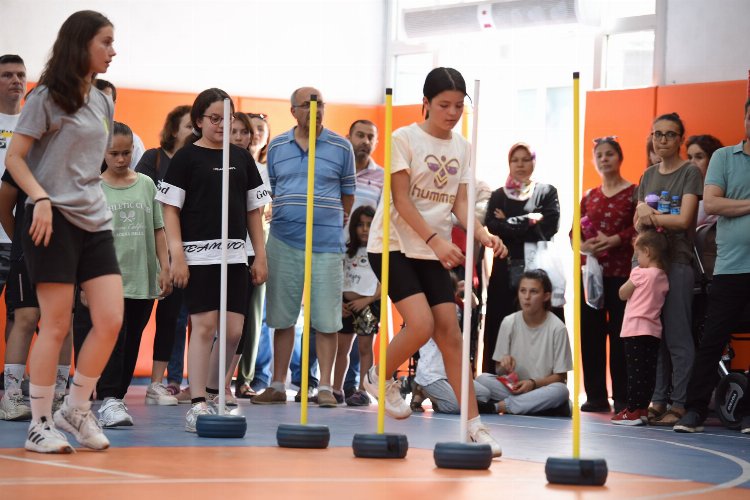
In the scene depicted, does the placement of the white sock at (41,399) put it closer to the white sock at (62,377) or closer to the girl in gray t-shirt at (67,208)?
the girl in gray t-shirt at (67,208)

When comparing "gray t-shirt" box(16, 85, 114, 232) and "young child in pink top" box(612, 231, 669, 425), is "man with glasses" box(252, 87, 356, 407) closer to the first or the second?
"young child in pink top" box(612, 231, 669, 425)

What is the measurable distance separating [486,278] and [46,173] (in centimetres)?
488

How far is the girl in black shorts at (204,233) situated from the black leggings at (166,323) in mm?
1524

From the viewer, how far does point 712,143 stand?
296 inches

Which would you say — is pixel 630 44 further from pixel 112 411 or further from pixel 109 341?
pixel 109 341

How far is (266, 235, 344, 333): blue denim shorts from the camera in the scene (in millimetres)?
7320

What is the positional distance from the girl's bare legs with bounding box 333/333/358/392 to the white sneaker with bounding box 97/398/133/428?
91.7 inches

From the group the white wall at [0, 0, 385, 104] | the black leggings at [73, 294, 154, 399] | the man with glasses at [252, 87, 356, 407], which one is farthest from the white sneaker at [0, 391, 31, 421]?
the white wall at [0, 0, 385, 104]

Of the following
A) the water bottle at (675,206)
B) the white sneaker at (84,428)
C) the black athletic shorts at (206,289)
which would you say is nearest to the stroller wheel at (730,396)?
the water bottle at (675,206)

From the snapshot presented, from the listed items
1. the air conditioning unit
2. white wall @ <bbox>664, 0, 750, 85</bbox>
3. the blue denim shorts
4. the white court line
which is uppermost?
the air conditioning unit

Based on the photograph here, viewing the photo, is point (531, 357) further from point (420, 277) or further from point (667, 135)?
point (420, 277)

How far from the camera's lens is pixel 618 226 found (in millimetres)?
7449

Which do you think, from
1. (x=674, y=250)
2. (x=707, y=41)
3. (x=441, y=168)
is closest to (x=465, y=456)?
(x=441, y=168)

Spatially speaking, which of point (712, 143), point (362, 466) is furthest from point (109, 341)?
point (712, 143)
